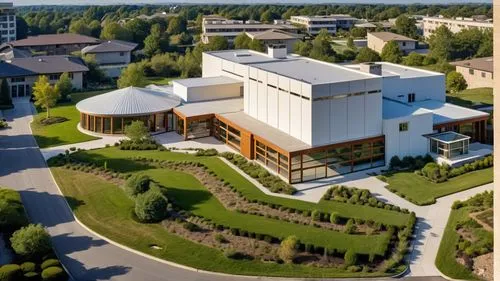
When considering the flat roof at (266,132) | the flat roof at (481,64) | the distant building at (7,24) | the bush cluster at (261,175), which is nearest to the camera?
the bush cluster at (261,175)

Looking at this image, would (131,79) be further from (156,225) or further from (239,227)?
(239,227)

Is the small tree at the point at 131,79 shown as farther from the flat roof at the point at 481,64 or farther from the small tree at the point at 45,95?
Result: the flat roof at the point at 481,64

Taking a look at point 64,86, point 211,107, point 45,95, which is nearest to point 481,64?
point 211,107

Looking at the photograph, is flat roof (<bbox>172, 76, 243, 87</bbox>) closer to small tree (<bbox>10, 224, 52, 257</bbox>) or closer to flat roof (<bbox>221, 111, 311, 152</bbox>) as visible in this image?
flat roof (<bbox>221, 111, 311, 152</bbox>)

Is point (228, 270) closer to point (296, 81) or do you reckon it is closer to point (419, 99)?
point (296, 81)

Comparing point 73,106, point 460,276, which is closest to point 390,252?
point 460,276

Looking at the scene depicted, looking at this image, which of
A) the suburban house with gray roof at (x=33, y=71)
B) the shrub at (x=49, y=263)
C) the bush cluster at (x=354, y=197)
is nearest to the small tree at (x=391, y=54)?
the suburban house with gray roof at (x=33, y=71)
